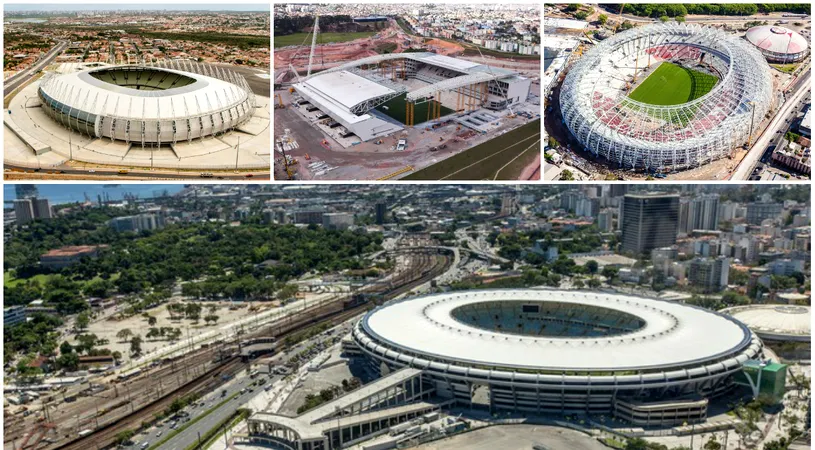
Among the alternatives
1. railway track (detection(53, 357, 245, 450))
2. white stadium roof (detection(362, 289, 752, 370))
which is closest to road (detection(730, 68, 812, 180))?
white stadium roof (detection(362, 289, 752, 370))

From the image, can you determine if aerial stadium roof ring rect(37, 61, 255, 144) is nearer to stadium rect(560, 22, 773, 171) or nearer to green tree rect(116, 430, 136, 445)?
green tree rect(116, 430, 136, 445)

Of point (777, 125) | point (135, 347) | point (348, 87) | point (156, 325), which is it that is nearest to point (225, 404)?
point (135, 347)

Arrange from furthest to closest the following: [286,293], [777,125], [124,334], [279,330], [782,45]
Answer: [286,293] < [279,330] < [124,334] < [782,45] < [777,125]

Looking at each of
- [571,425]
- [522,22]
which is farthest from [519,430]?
[522,22]

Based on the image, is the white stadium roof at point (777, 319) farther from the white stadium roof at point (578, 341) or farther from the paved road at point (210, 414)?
the paved road at point (210, 414)

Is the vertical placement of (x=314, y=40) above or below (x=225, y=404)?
above

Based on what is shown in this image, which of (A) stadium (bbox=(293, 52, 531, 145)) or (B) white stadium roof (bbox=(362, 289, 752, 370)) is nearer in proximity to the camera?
(B) white stadium roof (bbox=(362, 289, 752, 370))

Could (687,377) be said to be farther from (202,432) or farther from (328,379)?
(202,432)

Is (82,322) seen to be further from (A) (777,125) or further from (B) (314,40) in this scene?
(A) (777,125)
